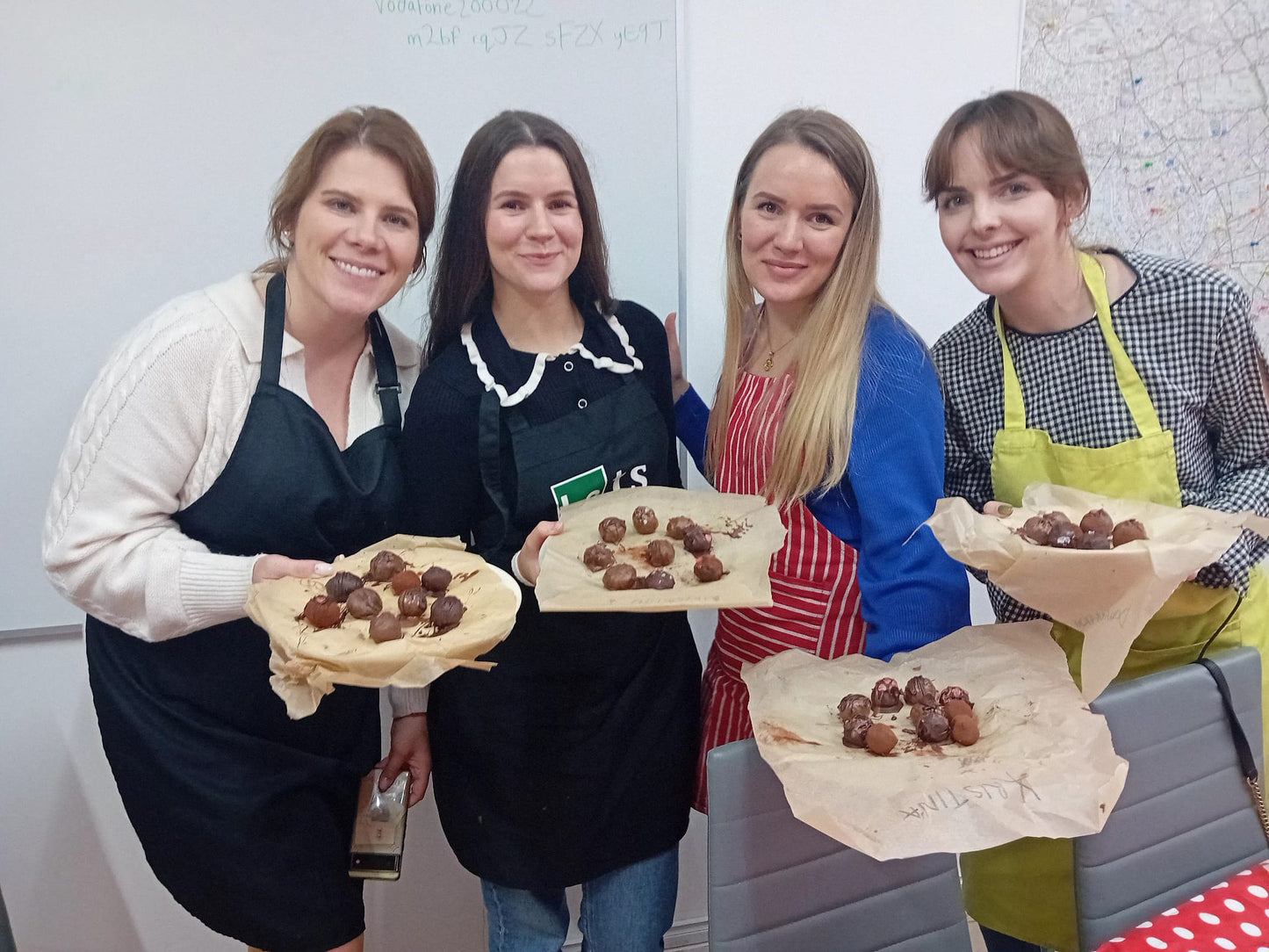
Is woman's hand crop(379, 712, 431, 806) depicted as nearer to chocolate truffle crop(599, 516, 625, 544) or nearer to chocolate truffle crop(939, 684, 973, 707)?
chocolate truffle crop(599, 516, 625, 544)

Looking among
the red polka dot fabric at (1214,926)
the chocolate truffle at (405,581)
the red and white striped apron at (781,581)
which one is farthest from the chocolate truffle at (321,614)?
the red polka dot fabric at (1214,926)

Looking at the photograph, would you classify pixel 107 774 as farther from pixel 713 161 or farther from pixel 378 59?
pixel 713 161

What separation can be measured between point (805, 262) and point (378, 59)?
1.09 meters

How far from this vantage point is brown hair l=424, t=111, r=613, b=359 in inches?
61.5

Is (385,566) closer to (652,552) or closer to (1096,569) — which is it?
(652,552)

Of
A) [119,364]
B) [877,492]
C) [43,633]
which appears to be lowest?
[43,633]

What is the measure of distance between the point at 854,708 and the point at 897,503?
36 cm

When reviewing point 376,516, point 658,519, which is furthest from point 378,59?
point 658,519

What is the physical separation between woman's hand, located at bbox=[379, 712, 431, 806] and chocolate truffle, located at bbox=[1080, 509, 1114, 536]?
1309 mm

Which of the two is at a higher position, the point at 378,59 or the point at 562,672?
the point at 378,59

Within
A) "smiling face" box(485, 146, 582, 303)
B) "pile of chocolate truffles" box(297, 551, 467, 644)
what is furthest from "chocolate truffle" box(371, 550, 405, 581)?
"smiling face" box(485, 146, 582, 303)

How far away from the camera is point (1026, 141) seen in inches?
62.6

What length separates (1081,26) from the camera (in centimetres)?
240

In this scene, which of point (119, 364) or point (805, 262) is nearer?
point (119, 364)
